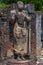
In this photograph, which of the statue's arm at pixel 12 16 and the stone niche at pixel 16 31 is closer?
the statue's arm at pixel 12 16

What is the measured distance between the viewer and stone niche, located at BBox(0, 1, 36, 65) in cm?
1107

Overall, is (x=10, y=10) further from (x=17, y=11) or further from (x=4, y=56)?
(x=4, y=56)

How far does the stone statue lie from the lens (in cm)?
1105

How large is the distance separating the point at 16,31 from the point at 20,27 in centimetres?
20

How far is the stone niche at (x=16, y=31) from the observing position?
11070 millimetres

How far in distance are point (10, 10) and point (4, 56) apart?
163 cm

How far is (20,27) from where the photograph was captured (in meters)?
11.1

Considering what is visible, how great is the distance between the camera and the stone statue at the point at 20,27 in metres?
11.0

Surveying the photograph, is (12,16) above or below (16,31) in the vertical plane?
above

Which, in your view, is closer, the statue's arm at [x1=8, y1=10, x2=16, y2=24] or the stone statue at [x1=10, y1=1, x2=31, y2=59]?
the statue's arm at [x1=8, y1=10, x2=16, y2=24]

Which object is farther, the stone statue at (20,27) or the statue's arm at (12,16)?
the stone statue at (20,27)

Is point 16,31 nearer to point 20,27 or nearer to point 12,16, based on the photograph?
point 20,27

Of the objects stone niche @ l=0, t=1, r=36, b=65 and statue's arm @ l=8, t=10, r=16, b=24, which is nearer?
statue's arm @ l=8, t=10, r=16, b=24

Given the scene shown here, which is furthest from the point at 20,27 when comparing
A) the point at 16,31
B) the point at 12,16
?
the point at 12,16
